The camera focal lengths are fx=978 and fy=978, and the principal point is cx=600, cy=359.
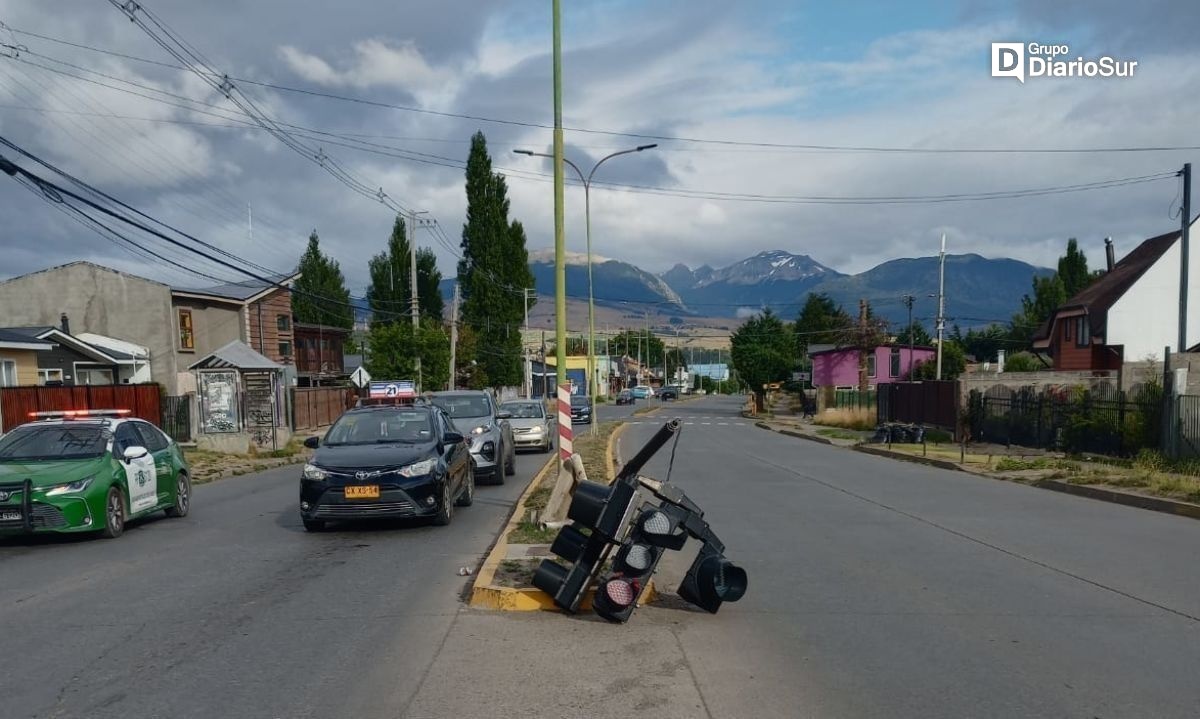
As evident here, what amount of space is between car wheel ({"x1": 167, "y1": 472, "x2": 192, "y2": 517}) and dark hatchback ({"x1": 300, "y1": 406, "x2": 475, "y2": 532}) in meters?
2.73

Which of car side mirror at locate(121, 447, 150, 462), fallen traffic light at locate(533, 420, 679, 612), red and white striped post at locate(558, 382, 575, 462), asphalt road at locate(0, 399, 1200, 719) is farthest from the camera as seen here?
red and white striped post at locate(558, 382, 575, 462)

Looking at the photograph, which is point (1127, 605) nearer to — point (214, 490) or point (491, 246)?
point (214, 490)

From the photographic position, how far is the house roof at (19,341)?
26.6 m

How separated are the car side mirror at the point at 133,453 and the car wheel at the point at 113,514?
0.40 meters

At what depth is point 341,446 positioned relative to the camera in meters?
12.1

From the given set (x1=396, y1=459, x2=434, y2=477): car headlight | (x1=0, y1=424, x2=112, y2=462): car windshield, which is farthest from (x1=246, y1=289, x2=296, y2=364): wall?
(x1=396, y1=459, x2=434, y2=477): car headlight

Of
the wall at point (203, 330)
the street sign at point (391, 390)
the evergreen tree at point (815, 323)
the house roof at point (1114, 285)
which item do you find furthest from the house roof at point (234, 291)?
the evergreen tree at point (815, 323)

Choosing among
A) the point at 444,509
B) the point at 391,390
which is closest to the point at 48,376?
the point at 391,390

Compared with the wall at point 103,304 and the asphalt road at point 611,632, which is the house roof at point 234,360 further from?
the asphalt road at point 611,632

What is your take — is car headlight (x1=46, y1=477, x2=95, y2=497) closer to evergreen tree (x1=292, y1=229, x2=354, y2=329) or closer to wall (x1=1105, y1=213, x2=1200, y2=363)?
wall (x1=1105, y1=213, x2=1200, y2=363)

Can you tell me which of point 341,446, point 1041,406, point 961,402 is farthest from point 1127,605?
point 961,402

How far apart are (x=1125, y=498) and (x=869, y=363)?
57.4 meters

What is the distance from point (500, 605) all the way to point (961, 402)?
28263 millimetres

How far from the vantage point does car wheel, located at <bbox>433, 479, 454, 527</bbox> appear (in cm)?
1172
